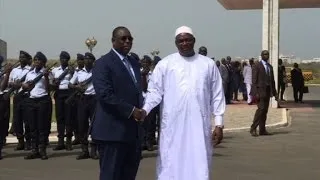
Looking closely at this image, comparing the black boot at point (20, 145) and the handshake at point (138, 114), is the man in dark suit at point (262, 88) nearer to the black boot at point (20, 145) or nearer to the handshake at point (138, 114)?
the black boot at point (20, 145)

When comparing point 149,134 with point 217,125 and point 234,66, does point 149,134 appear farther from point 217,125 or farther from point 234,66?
point 234,66

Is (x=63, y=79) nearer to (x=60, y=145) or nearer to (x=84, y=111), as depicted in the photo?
(x=84, y=111)

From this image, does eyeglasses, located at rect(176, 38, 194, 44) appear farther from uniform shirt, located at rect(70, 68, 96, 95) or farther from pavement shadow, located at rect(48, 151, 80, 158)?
pavement shadow, located at rect(48, 151, 80, 158)

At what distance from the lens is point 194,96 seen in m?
5.80

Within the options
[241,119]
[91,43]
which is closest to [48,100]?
[241,119]

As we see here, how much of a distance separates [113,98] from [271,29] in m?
16.4

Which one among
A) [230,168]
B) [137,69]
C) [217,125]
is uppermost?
[137,69]

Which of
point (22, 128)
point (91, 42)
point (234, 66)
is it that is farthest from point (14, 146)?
point (91, 42)

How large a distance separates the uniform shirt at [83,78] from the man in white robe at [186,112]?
4.55 m

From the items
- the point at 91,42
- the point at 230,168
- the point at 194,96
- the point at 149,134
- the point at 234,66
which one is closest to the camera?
the point at 194,96

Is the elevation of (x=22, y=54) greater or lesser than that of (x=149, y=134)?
greater

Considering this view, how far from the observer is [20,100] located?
1091 cm

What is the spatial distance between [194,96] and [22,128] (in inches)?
265

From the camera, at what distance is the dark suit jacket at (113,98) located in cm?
569
